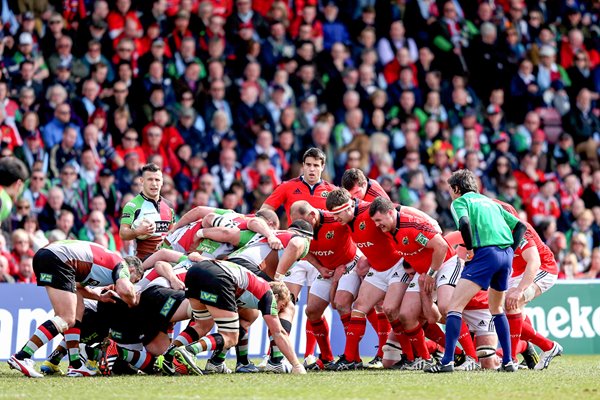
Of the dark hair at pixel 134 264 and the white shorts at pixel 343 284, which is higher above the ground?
the dark hair at pixel 134 264

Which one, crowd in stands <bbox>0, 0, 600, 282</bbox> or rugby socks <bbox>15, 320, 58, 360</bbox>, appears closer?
rugby socks <bbox>15, 320, 58, 360</bbox>

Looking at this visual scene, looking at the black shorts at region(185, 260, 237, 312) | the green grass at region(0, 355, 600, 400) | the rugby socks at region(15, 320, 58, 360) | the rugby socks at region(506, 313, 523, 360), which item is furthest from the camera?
the rugby socks at region(506, 313, 523, 360)

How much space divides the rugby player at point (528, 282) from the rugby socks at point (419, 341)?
995 millimetres

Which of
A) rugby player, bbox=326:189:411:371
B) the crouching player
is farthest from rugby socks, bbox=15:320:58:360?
rugby player, bbox=326:189:411:371

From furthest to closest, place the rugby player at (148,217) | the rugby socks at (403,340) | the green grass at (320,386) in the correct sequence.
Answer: the rugby player at (148,217), the rugby socks at (403,340), the green grass at (320,386)

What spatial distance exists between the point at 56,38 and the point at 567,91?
1008 cm

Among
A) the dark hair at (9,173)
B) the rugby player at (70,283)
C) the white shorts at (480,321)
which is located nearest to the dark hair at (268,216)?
the rugby player at (70,283)

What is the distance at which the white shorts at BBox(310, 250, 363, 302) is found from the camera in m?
14.3

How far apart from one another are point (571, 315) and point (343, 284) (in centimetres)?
452

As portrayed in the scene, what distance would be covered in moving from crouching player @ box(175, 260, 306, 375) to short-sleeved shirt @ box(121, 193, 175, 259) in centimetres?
218

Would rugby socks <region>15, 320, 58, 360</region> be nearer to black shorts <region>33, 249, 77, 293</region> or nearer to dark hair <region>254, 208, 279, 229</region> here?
black shorts <region>33, 249, 77, 293</region>

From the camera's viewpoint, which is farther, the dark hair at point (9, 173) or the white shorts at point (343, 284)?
the white shorts at point (343, 284)

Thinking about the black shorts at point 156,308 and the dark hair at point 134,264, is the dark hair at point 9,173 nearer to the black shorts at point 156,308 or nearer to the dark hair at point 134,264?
the dark hair at point 134,264

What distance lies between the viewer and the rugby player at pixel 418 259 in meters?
13.1
